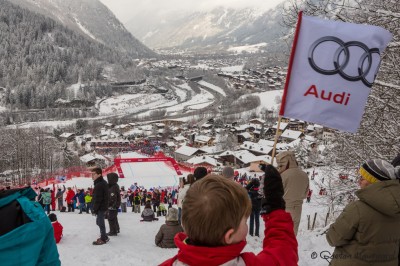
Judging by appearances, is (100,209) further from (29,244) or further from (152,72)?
(152,72)

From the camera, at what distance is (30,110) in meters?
114

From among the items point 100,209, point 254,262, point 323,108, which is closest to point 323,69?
point 323,108

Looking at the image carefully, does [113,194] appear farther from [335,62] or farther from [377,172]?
[377,172]

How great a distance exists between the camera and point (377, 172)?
2625 millimetres

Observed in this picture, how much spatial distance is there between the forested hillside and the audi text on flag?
413ft

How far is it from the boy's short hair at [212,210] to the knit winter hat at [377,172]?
5.34 ft

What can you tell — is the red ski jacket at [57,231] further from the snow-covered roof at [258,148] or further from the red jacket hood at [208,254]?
the snow-covered roof at [258,148]

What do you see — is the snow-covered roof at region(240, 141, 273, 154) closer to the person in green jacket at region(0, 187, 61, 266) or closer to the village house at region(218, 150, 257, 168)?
the village house at region(218, 150, 257, 168)

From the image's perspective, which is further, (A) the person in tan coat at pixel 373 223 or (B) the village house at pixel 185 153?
(B) the village house at pixel 185 153

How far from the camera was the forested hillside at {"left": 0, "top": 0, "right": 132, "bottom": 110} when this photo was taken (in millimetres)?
121312

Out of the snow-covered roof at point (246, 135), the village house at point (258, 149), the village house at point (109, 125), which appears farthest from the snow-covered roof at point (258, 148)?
the village house at point (109, 125)

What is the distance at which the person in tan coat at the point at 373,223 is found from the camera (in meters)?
2.48

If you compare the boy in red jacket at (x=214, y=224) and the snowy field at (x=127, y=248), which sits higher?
the boy in red jacket at (x=214, y=224)

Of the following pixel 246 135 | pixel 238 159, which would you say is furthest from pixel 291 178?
pixel 246 135
